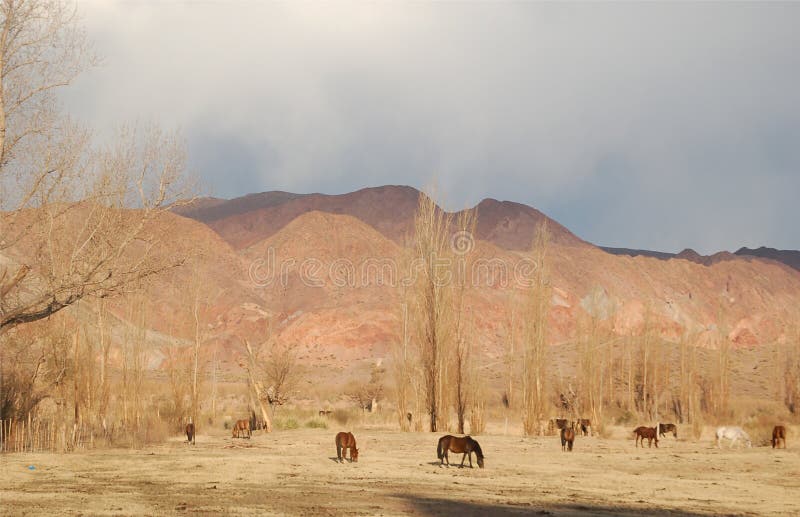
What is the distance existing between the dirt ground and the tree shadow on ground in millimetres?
20

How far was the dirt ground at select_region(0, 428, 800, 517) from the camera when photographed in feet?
39.1

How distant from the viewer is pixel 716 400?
146ft

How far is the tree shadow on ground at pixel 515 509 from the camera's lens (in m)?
11.6

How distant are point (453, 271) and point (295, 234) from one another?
67544 millimetres

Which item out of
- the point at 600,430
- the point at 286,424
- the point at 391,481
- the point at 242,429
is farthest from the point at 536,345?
the point at 391,481

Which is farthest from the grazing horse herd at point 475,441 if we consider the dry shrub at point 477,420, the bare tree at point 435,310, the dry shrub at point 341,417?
the dry shrub at point 341,417

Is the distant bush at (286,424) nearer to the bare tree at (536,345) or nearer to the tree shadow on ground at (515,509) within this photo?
the bare tree at (536,345)

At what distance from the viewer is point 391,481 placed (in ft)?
50.7

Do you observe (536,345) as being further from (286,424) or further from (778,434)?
(286,424)

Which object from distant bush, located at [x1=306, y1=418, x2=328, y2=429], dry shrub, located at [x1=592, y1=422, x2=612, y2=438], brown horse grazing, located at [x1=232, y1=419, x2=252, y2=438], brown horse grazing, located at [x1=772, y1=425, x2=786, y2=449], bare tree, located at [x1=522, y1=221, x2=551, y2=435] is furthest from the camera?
distant bush, located at [x1=306, y1=418, x2=328, y2=429]

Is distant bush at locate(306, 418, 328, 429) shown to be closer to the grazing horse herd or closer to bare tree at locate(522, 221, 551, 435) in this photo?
the grazing horse herd

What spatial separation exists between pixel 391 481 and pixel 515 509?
4.08m

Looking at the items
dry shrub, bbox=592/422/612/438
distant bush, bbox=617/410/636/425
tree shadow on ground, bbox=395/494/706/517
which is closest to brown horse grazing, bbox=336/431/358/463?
tree shadow on ground, bbox=395/494/706/517

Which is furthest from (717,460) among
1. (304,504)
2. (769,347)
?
(769,347)
